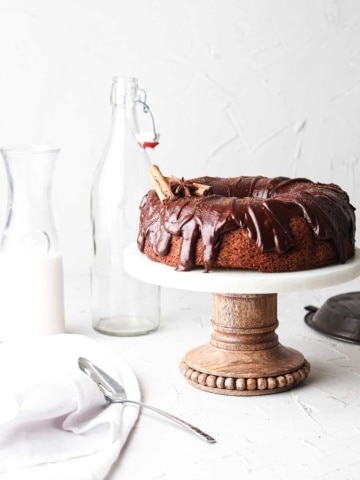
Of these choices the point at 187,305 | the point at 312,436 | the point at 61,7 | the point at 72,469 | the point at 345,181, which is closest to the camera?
the point at 72,469

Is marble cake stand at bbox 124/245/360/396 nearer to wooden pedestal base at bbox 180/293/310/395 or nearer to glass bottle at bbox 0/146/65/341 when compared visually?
wooden pedestal base at bbox 180/293/310/395

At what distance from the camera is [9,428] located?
3.74ft

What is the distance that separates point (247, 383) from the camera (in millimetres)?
1355

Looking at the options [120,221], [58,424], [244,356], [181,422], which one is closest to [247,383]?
[244,356]

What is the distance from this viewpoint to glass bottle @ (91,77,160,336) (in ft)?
5.43

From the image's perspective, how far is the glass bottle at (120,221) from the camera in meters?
1.65

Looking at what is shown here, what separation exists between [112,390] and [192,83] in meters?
1.02

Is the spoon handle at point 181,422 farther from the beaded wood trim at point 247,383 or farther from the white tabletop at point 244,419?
the beaded wood trim at point 247,383

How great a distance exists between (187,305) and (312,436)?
26.8 inches

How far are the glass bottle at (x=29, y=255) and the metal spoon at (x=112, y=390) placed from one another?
0.85ft

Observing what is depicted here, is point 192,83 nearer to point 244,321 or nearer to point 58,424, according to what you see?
point 244,321

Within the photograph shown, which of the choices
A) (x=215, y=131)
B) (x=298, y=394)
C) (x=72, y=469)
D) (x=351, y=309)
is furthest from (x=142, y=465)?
(x=215, y=131)

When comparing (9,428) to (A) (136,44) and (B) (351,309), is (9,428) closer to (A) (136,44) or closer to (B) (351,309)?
(B) (351,309)

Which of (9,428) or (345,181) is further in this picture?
(345,181)
